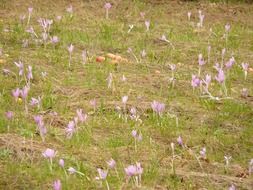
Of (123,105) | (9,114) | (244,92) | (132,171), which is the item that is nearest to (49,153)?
(132,171)

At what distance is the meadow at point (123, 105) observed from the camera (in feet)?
14.3

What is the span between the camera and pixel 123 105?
5844mm

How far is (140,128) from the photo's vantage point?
5.29m

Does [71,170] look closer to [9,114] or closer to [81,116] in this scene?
[81,116]

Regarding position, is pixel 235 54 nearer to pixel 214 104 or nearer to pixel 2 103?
pixel 214 104

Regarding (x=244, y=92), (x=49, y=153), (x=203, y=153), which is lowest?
(x=244, y=92)

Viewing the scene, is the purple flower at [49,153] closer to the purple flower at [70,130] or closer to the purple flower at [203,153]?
the purple flower at [70,130]

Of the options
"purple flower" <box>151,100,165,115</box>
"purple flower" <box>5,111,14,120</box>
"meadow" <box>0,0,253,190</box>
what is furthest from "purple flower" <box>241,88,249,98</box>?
"purple flower" <box>5,111,14,120</box>

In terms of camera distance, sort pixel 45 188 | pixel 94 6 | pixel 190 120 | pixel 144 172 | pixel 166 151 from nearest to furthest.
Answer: pixel 45 188 < pixel 144 172 < pixel 166 151 < pixel 190 120 < pixel 94 6

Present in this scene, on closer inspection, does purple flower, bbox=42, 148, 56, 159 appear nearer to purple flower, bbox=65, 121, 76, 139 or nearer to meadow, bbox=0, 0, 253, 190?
meadow, bbox=0, 0, 253, 190

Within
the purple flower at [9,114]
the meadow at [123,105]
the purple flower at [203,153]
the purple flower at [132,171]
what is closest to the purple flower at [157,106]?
the meadow at [123,105]

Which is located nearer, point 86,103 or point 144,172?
point 144,172

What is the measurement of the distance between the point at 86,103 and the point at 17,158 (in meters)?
1.54

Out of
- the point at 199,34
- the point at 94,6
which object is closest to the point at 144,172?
the point at 199,34
